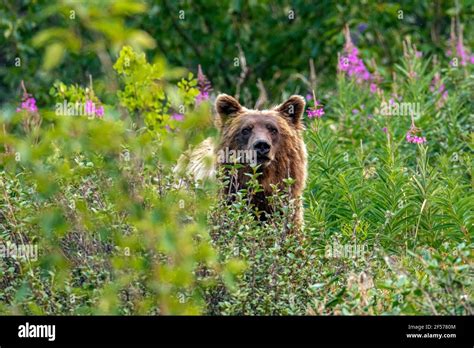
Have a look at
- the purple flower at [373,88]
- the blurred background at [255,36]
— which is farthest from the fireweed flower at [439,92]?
the blurred background at [255,36]

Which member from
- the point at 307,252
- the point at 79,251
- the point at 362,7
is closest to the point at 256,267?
the point at 307,252

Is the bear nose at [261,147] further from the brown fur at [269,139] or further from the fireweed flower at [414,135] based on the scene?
the fireweed flower at [414,135]

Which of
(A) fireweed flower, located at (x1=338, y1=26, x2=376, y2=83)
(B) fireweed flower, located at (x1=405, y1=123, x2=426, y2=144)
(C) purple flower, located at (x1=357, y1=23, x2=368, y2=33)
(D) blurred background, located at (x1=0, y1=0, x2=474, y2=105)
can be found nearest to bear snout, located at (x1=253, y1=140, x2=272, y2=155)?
(B) fireweed flower, located at (x1=405, y1=123, x2=426, y2=144)

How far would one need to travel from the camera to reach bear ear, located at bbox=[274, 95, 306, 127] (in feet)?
28.8

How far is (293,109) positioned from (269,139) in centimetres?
50

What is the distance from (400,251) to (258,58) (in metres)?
7.55

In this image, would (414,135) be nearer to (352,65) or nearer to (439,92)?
(439,92)

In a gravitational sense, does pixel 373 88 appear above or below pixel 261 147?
above

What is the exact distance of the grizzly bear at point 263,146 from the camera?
8.30m

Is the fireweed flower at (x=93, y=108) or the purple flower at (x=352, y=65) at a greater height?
the purple flower at (x=352, y=65)

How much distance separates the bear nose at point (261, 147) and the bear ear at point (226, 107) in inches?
25.4

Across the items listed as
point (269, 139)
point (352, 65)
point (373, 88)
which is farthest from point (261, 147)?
point (352, 65)

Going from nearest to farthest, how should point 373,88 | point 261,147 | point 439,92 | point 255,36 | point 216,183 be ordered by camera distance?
point 216,183
point 261,147
point 439,92
point 373,88
point 255,36

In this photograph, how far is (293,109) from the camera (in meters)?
8.79
